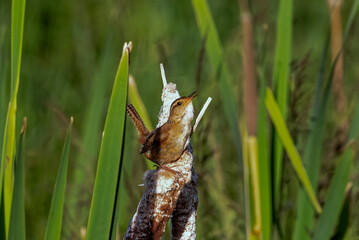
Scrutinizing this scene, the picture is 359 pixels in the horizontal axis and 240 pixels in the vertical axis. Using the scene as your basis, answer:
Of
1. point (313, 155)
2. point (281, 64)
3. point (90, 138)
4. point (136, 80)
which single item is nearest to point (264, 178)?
point (313, 155)

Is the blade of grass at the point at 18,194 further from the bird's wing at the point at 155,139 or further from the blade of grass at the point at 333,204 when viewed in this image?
the blade of grass at the point at 333,204

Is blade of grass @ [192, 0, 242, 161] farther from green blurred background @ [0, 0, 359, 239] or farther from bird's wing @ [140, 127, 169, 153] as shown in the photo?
bird's wing @ [140, 127, 169, 153]

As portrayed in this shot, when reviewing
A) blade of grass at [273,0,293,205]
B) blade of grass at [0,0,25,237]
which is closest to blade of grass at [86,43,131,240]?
blade of grass at [0,0,25,237]

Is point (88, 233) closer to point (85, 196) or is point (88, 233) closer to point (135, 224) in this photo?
point (135, 224)

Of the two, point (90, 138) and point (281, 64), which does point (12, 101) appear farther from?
point (90, 138)

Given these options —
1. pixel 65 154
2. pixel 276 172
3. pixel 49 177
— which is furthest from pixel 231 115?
pixel 49 177

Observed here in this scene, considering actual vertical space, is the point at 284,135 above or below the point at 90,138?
below

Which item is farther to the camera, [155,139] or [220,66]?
[220,66]

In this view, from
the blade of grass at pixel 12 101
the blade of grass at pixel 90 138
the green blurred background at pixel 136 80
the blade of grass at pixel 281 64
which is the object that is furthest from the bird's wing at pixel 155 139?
the blade of grass at pixel 90 138
